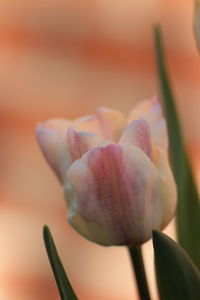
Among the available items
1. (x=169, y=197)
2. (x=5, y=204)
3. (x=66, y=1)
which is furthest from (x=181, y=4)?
(x=169, y=197)

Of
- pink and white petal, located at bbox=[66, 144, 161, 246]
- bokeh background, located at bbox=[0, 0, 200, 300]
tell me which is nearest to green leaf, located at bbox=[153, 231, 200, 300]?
pink and white petal, located at bbox=[66, 144, 161, 246]

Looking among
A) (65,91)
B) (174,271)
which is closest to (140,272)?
(174,271)

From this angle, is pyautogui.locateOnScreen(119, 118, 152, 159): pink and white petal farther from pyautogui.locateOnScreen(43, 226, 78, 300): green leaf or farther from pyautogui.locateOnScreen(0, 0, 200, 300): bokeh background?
pyautogui.locateOnScreen(0, 0, 200, 300): bokeh background

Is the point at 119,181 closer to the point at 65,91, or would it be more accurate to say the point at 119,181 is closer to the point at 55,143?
the point at 55,143

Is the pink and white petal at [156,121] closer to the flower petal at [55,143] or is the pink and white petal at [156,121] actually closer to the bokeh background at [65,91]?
the flower petal at [55,143]

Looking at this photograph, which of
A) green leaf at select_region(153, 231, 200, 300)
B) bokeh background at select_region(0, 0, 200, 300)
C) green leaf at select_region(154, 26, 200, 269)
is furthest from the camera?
bokeh background at select_region(0, 0, 200, 300)
